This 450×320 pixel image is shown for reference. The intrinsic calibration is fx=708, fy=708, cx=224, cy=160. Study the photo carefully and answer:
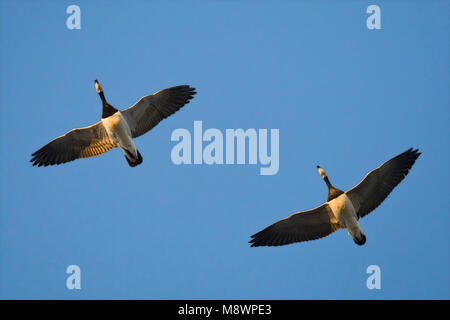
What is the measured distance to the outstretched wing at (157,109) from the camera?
58.9ft

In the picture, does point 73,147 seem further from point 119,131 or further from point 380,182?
point 380,182

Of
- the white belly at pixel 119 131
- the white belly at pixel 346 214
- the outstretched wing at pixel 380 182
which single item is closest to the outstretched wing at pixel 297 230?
the white belly at pixel 346 214

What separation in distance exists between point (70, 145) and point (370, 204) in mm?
7720

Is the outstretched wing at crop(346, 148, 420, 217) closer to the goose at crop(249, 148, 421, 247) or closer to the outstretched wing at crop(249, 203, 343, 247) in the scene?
the goose at crop(249, 148, 421, 247)

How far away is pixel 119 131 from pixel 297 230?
5000mm

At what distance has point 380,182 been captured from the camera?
17.0 meters

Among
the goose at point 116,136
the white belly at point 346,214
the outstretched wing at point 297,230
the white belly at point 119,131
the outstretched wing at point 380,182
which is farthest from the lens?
the goose at point 116,136

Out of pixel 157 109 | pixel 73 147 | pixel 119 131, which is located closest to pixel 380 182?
pixel 157 109

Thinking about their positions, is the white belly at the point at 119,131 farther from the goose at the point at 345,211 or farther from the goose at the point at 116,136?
the goose at the point at 345,211

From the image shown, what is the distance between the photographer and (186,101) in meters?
18.2

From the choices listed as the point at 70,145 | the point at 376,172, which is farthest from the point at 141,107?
the point at 376,172

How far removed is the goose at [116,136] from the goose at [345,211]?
3.84 metres

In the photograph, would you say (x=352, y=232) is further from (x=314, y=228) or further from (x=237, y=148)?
(x=237, y=148)
